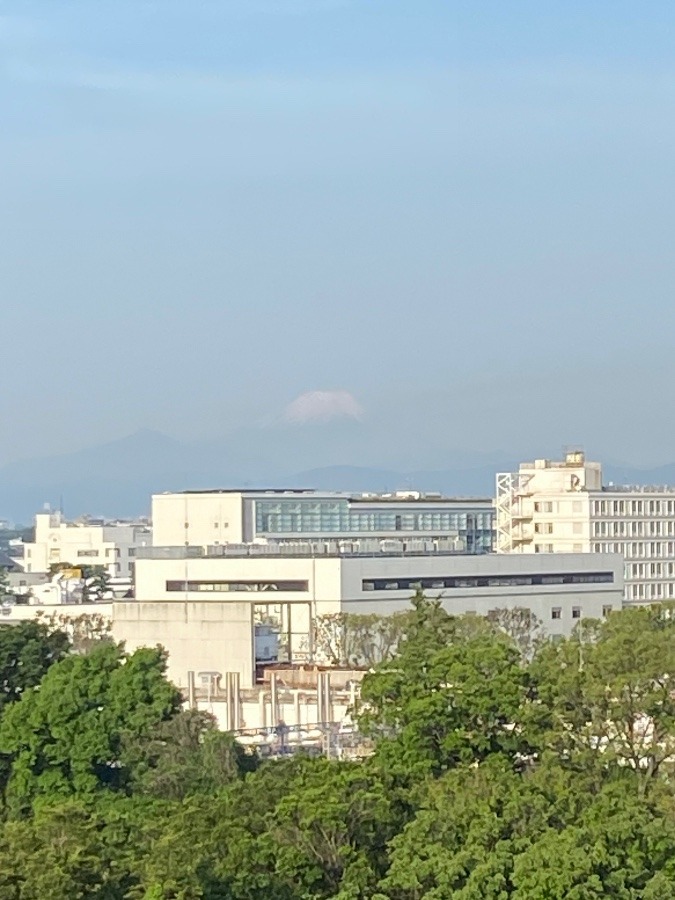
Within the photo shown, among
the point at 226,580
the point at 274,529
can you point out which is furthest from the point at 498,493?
the point at 226,580

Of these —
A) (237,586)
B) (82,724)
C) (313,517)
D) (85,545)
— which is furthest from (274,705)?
(85,545)

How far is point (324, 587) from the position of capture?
9662 cm

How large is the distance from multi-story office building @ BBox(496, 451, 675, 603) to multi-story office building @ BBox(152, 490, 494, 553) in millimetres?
10538

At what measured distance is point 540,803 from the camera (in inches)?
1457

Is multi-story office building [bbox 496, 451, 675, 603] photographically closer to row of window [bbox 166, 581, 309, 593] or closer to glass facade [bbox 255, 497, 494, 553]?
glass facade [bbox 255, 497, 494, 553]

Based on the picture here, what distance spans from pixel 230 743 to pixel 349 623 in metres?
40.1

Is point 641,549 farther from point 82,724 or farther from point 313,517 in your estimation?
point 82,724

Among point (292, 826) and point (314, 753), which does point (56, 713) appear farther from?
point (292, 826)

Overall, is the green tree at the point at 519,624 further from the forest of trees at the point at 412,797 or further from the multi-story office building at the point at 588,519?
the forest of trees at the point at 412,797

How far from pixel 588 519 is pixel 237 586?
33.1 m

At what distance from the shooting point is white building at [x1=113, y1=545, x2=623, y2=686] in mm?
90019

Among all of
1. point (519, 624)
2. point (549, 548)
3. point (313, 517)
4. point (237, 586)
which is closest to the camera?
point (519, 624)

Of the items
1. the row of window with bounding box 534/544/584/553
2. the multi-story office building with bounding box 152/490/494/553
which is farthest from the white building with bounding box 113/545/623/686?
the multi-story office building with bounding box 152/490/494/553

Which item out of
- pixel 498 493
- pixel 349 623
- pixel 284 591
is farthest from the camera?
pixel 498 493
